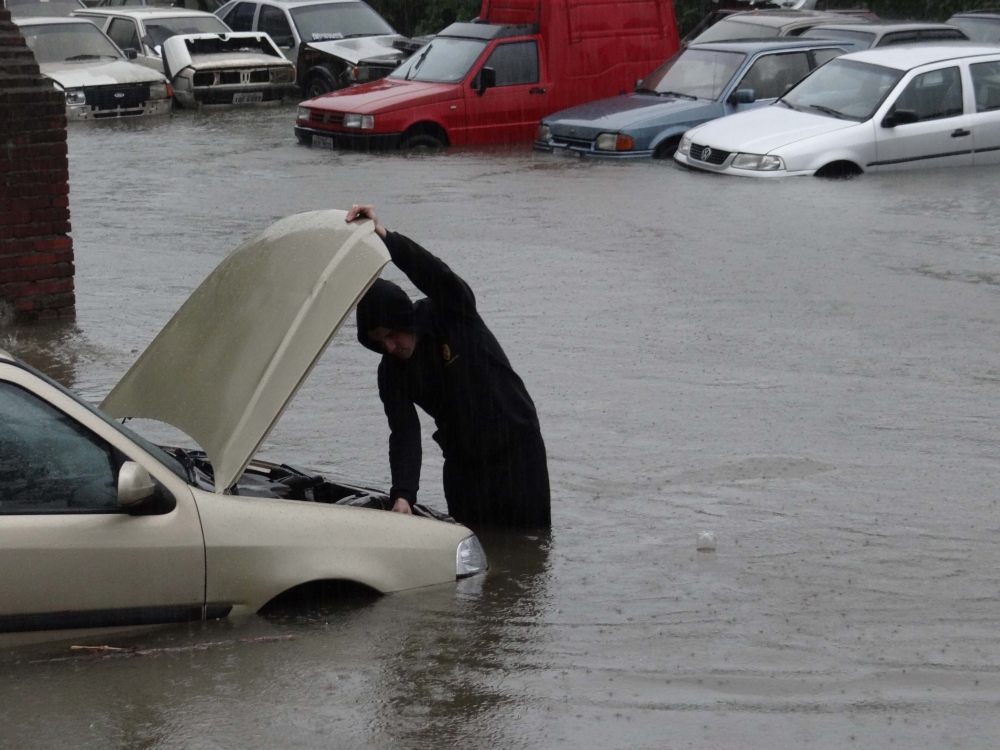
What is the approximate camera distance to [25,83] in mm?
8875

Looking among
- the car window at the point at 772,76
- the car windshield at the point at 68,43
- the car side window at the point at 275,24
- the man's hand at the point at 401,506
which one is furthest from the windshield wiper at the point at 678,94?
the man's hand at the point at 401,506

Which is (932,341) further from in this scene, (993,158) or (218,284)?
(993,158)

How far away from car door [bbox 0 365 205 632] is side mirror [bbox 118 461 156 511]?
76 mm

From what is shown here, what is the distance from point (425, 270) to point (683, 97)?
1266 centimetres

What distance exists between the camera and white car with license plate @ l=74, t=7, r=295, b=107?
74.8 ft

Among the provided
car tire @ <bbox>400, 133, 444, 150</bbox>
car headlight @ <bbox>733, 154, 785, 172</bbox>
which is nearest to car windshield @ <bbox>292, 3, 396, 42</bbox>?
car tire @ <bbox>400, 133, 444, 150</bbox>

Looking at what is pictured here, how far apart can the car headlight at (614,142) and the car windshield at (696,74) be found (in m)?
1.24

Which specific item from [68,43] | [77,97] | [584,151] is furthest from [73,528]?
[68,43]

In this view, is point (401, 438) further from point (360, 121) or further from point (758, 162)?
point (360, 121)

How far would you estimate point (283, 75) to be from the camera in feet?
76.5

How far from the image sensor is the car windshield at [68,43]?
21.8 meters

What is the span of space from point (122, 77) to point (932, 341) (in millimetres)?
→ 15403

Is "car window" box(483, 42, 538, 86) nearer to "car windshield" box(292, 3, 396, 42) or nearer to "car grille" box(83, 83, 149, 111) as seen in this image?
"car windshield" box(292, 3, 396, 42)

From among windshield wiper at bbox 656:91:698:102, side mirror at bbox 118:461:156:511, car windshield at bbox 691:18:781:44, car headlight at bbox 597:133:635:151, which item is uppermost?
car windshield at bbox 691:18:781:44
